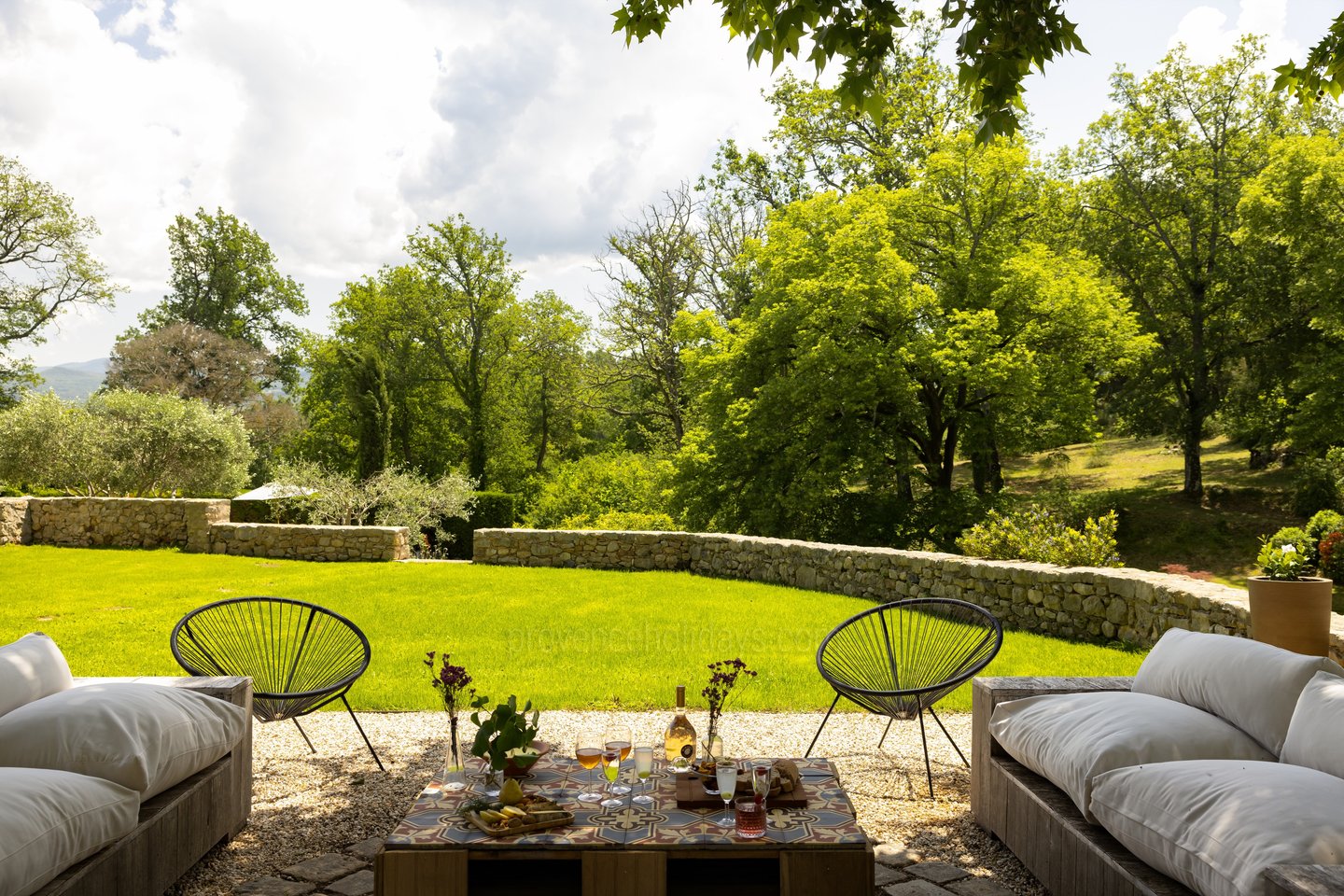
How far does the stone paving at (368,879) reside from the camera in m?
2.70

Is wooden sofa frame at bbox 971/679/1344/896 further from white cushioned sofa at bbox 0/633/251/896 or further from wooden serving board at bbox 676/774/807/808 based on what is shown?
white cushioned sofa at bbox 0/633/251/896

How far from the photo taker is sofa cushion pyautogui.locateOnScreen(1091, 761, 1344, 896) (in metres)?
1.74

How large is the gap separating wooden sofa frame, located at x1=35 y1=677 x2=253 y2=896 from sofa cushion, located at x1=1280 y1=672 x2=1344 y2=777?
9.95 ft

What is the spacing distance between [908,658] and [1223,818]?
3.59m

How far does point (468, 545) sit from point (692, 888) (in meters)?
14.4

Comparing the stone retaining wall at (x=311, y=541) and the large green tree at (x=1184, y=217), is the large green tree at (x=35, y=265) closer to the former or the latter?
the stone retaining wall at (x=311, y=541)

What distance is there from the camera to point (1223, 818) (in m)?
1.92

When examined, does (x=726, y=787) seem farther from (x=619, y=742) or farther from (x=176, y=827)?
(x=176, y=827)

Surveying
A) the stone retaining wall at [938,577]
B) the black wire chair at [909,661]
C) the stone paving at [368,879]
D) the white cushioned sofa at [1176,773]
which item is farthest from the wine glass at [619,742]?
the stone retaining wall at [938,577]

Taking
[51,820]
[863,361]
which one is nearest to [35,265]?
[863,361]

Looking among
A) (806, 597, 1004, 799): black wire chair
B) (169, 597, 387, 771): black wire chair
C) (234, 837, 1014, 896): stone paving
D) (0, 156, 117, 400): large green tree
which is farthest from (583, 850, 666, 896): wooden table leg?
(0, 156, 117, 400): large green tree

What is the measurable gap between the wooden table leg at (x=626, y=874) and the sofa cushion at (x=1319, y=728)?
1666mm

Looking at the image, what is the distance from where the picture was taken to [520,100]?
1458cm

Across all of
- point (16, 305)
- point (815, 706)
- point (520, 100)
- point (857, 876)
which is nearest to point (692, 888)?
point (857, 876)
